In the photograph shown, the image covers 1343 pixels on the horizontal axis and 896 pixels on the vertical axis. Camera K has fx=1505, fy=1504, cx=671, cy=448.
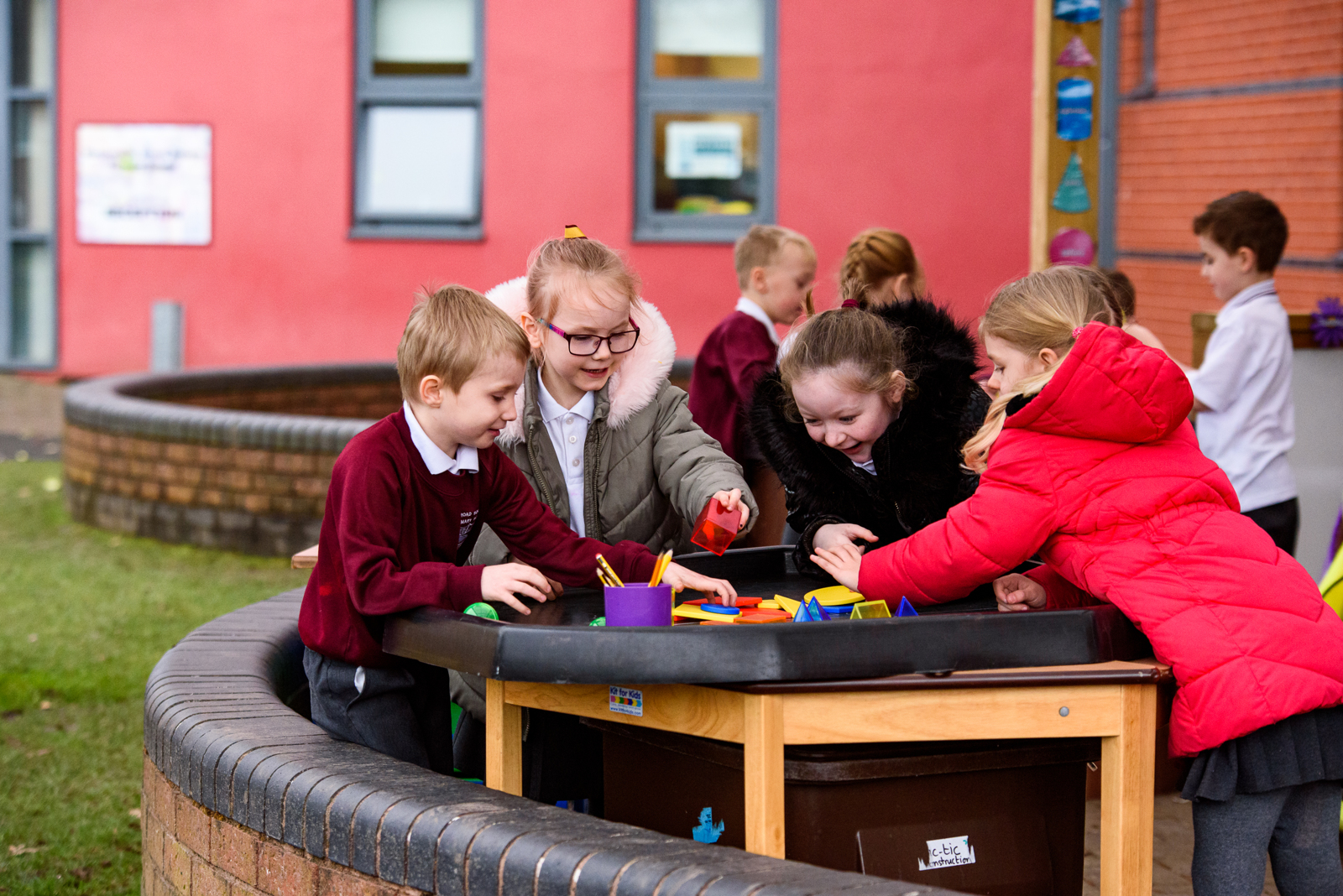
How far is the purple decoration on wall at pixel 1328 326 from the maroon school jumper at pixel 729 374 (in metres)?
2.11

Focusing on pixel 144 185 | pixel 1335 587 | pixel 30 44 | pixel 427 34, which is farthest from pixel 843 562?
pixel 30 44

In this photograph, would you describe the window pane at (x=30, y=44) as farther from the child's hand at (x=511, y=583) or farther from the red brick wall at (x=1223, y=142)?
the child's hand at (x=511, y=583)

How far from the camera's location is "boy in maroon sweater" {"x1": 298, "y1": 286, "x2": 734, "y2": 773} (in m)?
2.70

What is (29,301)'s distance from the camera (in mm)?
13117

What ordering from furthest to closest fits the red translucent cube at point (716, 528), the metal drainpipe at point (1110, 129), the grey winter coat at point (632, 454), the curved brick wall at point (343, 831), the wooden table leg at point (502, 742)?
the metal drainpipe at point (1110, 129) → the grey winter coat at point (632, 454) → the red translucent cube at point (716, 528) → the wooden table leg at point (502, 742) → the curved brick wall at point (343, 831)

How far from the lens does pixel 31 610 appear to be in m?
6.34

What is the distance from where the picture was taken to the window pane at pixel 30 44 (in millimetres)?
12797

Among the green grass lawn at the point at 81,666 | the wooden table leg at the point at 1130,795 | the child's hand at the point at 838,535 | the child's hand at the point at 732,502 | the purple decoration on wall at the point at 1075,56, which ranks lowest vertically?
the green grass lawn at the point at 81,666

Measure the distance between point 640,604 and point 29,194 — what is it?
12.2 m

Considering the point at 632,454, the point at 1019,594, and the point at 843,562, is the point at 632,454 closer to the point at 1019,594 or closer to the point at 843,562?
the point at 843,562

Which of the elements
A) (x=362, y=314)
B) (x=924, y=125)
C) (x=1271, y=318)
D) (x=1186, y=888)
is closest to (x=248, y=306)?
(x=362, y=314)

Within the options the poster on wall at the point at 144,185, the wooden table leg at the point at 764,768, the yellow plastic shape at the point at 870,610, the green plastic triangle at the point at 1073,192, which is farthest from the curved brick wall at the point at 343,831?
the poster on wall at the point at 144,185

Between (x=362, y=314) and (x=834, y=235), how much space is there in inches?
150

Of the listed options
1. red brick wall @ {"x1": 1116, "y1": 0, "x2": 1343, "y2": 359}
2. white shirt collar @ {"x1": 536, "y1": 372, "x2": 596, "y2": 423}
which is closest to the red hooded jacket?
white shirt collar @ {"x1": 536, "y1": 372, "x2": 596, "y2": 423}
